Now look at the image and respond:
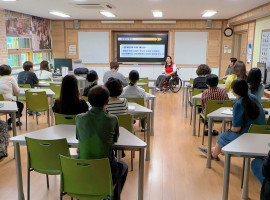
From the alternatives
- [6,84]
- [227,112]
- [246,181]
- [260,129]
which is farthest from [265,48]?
[6,84]

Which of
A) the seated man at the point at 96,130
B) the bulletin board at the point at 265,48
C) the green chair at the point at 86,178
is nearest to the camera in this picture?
the green chair at the point at 86,178

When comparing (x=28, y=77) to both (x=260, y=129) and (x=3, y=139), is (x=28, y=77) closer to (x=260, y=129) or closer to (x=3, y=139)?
(x=3, y=139)

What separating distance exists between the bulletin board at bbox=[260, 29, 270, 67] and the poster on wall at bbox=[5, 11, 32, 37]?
6.90 meters

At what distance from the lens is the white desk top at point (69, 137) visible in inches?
93.9

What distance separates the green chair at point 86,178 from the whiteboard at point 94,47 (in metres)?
9.55

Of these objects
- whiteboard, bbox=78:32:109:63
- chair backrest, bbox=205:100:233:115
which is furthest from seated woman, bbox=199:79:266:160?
whiteboard, bbox=78:32:109:63

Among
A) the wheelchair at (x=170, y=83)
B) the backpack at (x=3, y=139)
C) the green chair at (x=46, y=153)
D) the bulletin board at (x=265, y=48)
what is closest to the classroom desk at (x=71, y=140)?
the green chair at (x=46, y=153)

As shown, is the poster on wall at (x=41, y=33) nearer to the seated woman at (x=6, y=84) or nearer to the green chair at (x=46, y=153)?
the seated woman at (x=6, y=84)

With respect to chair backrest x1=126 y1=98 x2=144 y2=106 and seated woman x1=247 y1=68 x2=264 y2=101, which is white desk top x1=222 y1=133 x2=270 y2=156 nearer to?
seated woman x1=247 y1=68 x2=264 y2=101

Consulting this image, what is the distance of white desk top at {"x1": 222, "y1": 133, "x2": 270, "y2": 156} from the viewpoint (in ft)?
7.57

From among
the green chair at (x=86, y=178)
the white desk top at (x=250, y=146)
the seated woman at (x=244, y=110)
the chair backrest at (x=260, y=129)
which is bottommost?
the green chair at (x=86, y=178)

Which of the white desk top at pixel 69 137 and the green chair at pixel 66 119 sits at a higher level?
the green chair at pixel 66 119

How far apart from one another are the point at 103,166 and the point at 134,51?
9719mm

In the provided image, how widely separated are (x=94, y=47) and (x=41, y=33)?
6.77 feet
